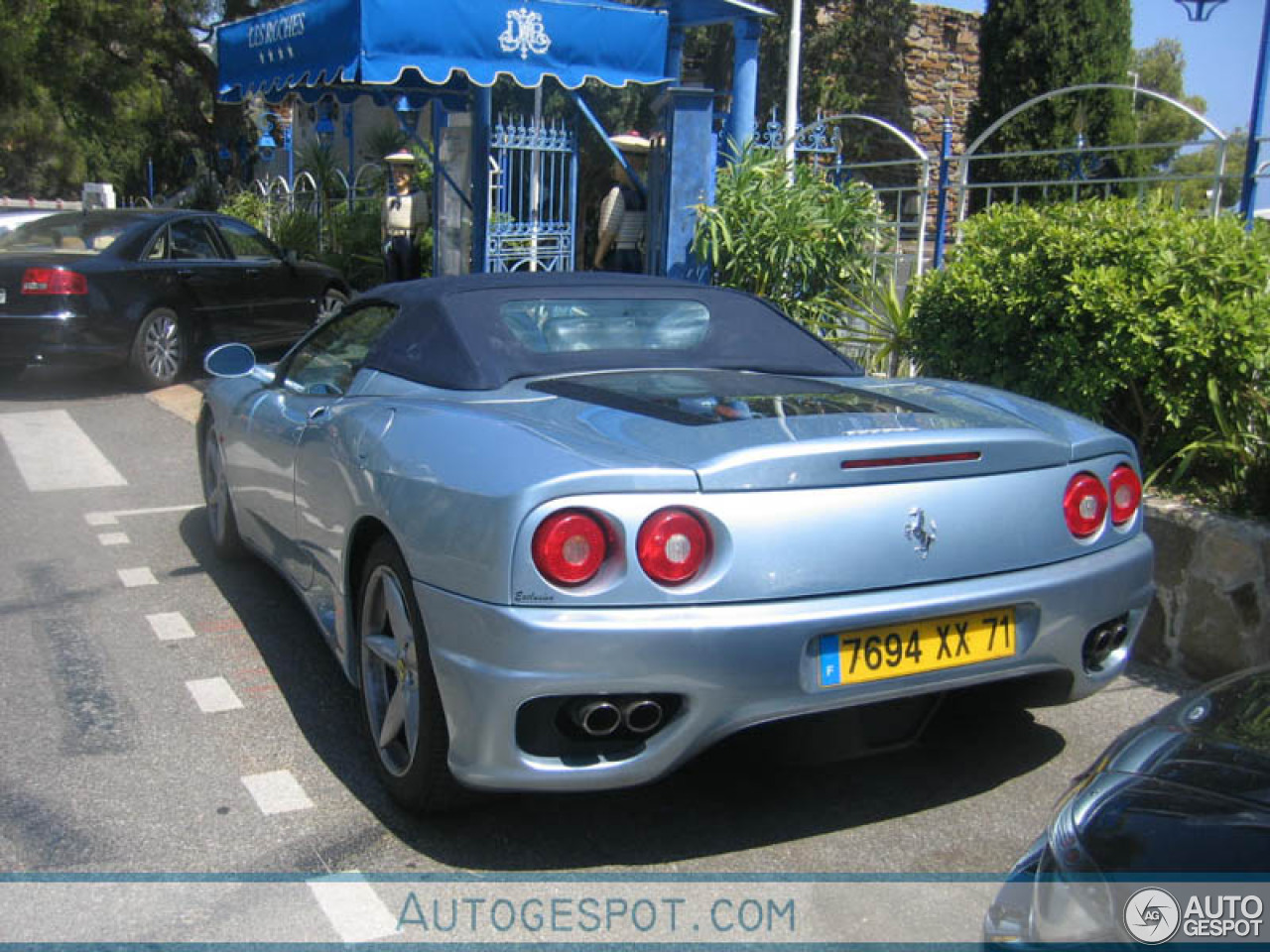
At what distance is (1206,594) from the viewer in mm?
4418

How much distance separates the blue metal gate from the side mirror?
517 centimetres

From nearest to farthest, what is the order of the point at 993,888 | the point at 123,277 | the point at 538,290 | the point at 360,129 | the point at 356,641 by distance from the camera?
the point at 993,888 → the point at 356,641 → the point at 538,290 → the point at 123,277 → the point at 360,129

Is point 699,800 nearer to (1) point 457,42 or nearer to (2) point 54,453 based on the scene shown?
(2) point 54,453

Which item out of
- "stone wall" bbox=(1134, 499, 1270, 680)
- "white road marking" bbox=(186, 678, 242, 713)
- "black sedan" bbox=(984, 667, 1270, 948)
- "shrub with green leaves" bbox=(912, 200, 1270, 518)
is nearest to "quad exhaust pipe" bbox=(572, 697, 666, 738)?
"black sedan" bbox=(984, 667, 1270, 948)

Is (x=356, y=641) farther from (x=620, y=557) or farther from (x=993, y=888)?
(x=993, y=888)

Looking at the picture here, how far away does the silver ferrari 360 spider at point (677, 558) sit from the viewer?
275 centimetres

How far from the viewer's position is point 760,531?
280 centimetres

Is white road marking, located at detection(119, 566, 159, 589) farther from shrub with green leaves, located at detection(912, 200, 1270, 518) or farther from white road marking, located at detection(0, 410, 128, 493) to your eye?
shrub with green leaves, located at detection(912, 200, 1270, 518)

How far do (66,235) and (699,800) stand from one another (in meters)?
9.10

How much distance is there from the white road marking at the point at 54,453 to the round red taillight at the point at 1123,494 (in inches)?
229

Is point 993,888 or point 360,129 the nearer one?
point 993,888

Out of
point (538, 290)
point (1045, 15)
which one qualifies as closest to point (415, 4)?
point (538, 290)

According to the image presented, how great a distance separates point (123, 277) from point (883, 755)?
8296 millimetres

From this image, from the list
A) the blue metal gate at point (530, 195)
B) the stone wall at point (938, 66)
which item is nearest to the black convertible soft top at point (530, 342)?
the blue metal gate at point (530, 195)
